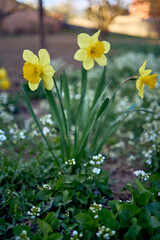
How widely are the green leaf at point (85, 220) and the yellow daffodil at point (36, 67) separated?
0.71 meters

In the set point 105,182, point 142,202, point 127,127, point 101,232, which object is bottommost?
point 101,232

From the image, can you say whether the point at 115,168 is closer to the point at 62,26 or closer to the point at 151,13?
the point at 151,13

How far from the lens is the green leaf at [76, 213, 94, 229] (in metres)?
1.04

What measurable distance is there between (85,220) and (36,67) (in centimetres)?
84

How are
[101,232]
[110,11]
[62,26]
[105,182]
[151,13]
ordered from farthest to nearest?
[62,26], [151,13], [110,11], [105,182], [101,232]

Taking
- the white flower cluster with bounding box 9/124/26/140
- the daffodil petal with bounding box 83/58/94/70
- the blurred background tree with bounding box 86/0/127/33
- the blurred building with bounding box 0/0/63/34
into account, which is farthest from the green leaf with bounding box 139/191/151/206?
the blurred building with bounding box 0/0/63/34

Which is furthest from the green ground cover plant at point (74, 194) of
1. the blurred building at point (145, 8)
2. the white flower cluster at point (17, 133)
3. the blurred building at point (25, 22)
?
the blurred building at point (25, 22)

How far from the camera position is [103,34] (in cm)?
785

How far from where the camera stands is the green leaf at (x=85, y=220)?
104 cm

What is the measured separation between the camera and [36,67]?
3.87ft

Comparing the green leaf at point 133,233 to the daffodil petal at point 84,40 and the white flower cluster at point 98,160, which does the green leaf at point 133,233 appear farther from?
the daffodil petal at point 84,40

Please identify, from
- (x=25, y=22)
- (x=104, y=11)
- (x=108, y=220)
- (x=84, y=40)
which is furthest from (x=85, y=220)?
(x=25, y=22)

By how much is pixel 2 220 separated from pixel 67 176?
1.45 ft

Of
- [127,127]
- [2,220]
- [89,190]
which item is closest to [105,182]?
[89,190]
